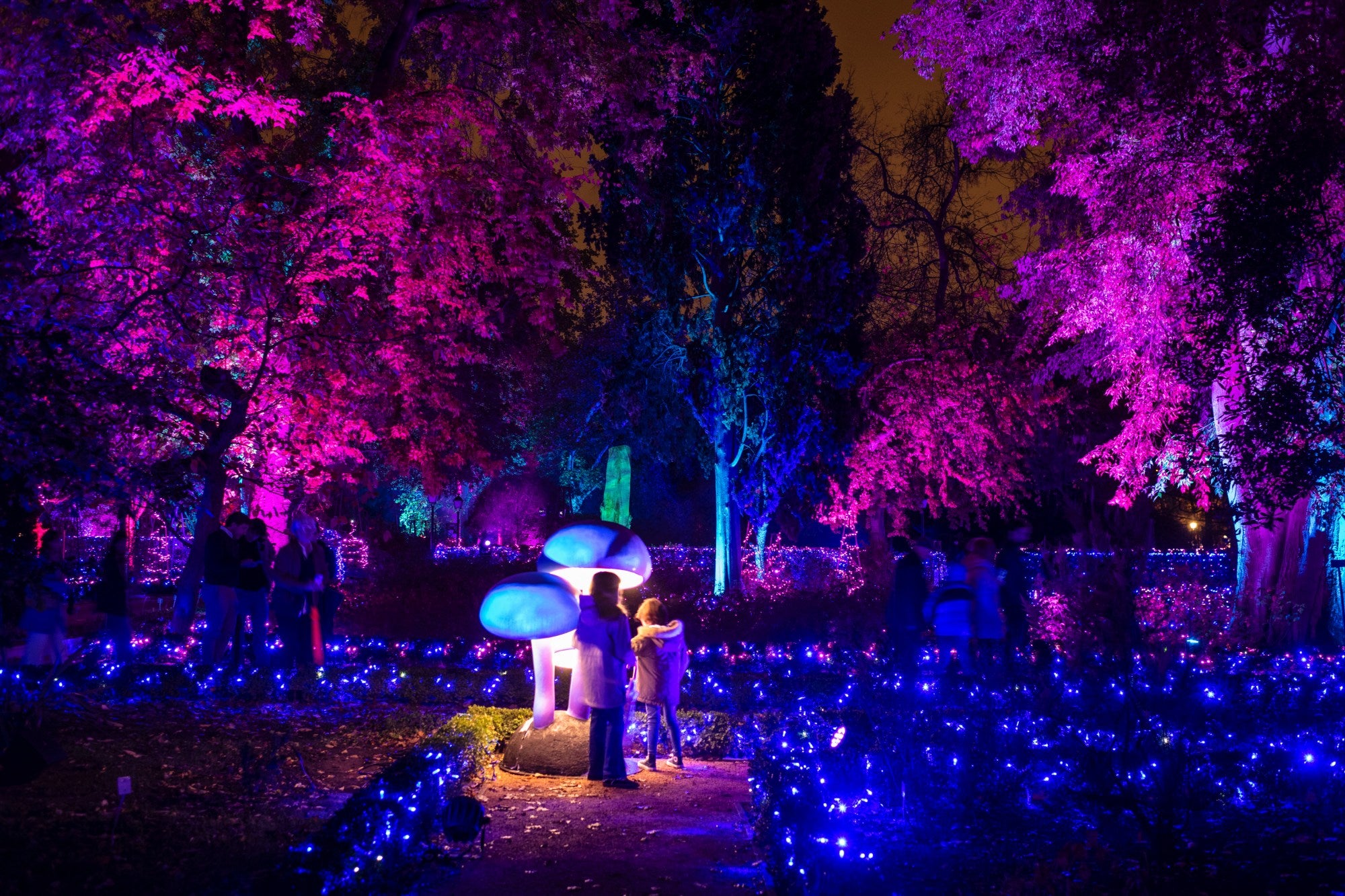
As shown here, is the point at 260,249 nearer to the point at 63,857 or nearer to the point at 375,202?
the point at 375,202

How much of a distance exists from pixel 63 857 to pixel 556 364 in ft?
102

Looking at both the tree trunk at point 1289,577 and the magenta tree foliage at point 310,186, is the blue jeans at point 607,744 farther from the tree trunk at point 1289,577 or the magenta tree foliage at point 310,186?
the tree trunk at point 1289,577

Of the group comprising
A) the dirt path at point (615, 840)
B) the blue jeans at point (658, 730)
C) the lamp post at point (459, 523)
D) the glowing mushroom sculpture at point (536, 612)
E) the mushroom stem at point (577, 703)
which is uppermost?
the lamp post at point (459, 523)

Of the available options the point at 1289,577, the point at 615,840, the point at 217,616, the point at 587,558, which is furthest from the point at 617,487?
the point at 615,840

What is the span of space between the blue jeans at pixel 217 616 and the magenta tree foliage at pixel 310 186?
3.70 feet

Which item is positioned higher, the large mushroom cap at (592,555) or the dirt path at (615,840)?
the large mushroom cap at (592,555)

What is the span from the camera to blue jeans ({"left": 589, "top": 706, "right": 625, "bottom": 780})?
27.2 feet

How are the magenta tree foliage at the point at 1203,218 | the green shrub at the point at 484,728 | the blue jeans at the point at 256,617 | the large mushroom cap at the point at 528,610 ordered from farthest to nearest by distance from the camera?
1. the blue jeans at the point at 256,617
2. the magenta tree foliage at the point at 1203,218
3. the large mushroom cap at the point at 528,610
4. the green shrub at the point at 484,728

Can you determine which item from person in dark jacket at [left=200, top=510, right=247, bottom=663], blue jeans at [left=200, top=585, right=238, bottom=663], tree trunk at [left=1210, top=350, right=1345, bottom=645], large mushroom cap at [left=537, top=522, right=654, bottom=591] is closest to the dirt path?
large mushroom cap at [left=537, top=522, right=654, bottom=591]

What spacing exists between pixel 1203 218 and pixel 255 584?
10.4m

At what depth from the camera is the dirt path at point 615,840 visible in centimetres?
585

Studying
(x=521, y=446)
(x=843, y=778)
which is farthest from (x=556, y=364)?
(x=843, y=778)

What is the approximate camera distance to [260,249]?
502 inches

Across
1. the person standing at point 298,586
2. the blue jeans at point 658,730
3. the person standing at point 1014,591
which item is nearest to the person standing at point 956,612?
the person standing at point 1014,591
